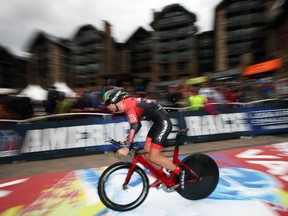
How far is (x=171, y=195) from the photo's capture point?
4.42 meters

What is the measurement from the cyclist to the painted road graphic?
63 cm

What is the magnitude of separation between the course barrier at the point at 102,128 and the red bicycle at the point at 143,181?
13.8 feet

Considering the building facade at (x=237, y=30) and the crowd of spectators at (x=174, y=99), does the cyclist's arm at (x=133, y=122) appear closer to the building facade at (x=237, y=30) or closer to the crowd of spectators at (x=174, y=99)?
the crowd of spectators at (x=174, y=99)

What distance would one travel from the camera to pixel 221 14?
4994 cm

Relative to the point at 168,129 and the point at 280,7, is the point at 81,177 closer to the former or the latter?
the point at 168,129

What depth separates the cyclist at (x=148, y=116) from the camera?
12.2 feet

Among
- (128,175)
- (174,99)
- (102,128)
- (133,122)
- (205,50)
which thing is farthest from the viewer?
(205,50)

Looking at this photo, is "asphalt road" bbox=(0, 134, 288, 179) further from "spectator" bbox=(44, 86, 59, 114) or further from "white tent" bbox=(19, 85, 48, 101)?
"white tent" bbox=(19, 85, 48, 101)

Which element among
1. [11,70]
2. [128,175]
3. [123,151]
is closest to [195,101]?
[128,175]

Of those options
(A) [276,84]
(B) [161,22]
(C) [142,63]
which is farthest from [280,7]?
(C) [142,63]

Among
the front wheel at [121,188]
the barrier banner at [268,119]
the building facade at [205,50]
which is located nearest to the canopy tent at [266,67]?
the barrier banner at [268,119]

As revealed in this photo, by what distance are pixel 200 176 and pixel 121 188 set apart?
50.4 inches

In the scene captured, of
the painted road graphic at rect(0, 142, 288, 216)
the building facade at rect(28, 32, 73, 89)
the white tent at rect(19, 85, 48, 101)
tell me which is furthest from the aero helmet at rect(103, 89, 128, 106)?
the building facade at rect(28, 32, 73, 89)

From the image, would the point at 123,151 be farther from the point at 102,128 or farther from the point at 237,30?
the point at 237,30
